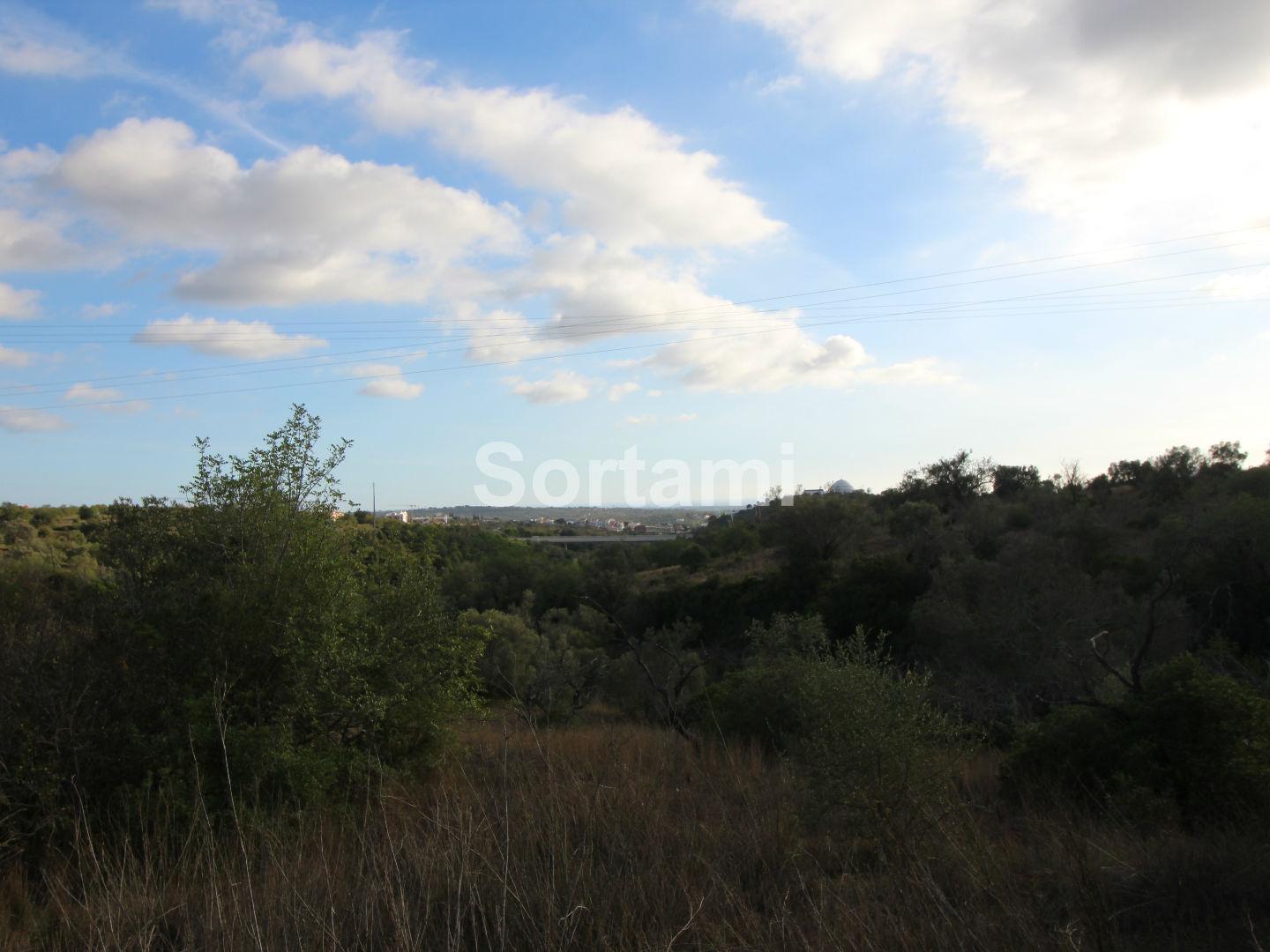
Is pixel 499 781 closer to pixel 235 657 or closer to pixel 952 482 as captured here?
pixel 235 657

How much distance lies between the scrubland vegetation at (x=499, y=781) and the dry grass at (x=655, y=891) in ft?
0.08

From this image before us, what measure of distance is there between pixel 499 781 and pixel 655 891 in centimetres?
298

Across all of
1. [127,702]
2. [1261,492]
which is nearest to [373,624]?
[127,702]

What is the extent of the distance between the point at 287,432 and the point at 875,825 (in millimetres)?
7202

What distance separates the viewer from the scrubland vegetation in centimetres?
336

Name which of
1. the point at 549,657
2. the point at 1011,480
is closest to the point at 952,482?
the point at 1011,480

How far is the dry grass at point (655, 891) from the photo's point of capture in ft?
10.1

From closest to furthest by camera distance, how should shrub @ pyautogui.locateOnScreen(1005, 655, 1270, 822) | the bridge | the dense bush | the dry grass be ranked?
the dry grass < shrub @ pyautogui.locateOnScreen(1005, 655, 1270, 822) < the dense bush < the bridge

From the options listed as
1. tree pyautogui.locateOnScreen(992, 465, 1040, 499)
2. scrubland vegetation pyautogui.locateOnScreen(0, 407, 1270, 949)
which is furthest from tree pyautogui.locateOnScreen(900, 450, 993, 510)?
scrubland vegetation pyautogui.locateOnScreen(0, 407, 1270, 949)

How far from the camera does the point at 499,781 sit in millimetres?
6168

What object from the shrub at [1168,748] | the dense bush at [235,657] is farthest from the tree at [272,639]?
the shrub at [1168,748]

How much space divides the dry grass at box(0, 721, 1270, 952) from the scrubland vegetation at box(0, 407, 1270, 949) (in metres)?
0.02

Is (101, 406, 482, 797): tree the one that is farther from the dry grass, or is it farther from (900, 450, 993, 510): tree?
(900, 450, 993, 510): tree

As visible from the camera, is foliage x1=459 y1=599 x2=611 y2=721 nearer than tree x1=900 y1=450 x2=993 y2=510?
Yes
